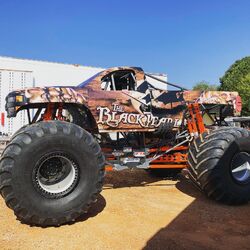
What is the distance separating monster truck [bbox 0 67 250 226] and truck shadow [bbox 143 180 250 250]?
356mm

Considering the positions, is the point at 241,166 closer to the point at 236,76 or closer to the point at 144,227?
the point at 144,227

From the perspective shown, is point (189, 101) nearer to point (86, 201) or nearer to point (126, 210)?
point (126, 210)

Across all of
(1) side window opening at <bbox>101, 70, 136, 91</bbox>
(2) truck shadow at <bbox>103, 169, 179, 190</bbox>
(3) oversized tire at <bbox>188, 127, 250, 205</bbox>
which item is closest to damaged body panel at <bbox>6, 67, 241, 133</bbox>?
(1) side window opening at <bbox>101, 70, 136, 91</bbox>

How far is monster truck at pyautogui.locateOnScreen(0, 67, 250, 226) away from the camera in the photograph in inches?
190

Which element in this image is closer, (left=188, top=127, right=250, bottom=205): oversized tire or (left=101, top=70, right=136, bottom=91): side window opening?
(left=188, top=127, right=250, bottom=205): oversized tire

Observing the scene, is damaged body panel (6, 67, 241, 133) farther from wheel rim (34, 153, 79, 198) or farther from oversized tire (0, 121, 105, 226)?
wheel rim (34, 153, 79, 198)

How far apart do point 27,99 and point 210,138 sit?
309 centimetres

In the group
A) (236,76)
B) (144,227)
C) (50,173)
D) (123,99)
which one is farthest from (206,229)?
(236,76)

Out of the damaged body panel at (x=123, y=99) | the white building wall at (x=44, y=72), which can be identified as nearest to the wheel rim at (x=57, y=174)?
the damaged body panel at (x=123, y=99)

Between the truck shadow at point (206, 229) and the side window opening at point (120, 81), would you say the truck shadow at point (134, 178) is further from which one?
the side window opening at point (120, 81)

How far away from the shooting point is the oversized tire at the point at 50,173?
4699mm

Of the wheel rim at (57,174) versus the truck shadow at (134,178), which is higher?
the wheel rim at (57,174)

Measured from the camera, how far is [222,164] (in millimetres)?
6133

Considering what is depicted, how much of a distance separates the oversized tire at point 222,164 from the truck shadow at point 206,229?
216mm
